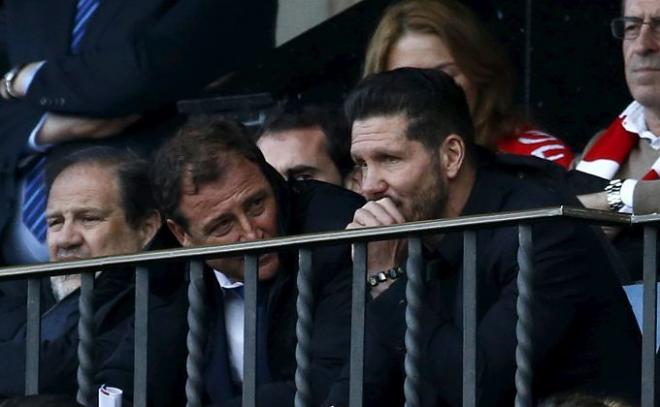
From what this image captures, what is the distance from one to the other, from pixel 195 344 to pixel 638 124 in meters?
1.73

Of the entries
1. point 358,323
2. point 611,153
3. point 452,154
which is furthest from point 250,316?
point 611,153

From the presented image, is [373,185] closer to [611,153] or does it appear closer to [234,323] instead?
[234,323]

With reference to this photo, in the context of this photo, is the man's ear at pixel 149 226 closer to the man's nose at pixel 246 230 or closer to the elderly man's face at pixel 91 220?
the elderly man's face at pixel 91 220

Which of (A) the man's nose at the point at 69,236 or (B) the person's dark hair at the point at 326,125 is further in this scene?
(B) the person's dark hair at the point at 326,125

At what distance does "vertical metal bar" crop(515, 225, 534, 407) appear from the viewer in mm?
4539

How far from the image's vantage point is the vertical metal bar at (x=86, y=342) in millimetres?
5133

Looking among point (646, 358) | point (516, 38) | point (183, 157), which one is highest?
point (516, 38)

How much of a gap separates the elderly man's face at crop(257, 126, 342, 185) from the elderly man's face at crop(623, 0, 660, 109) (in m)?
1.00

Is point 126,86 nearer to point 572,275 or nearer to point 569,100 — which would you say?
point 569,100

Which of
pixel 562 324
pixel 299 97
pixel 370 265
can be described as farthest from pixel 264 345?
pixel 299 97

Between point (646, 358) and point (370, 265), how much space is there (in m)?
0.93

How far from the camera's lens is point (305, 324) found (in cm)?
485

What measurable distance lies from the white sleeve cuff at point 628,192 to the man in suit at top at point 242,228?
74cm

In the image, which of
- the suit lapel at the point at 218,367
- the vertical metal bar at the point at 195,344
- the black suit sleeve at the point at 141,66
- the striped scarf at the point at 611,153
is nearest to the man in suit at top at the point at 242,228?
the suit lapel at the point at 218,367
